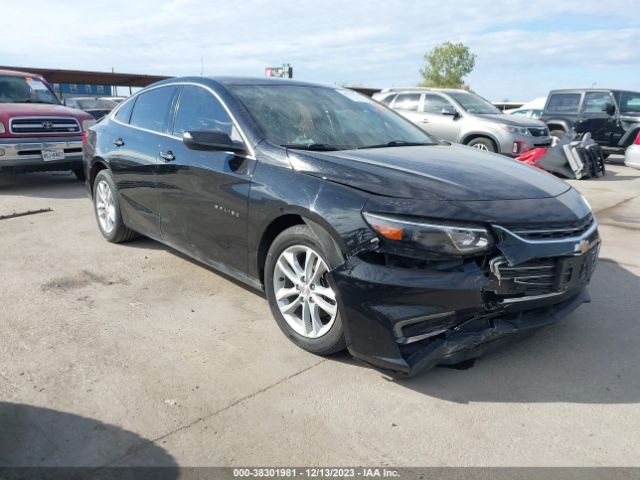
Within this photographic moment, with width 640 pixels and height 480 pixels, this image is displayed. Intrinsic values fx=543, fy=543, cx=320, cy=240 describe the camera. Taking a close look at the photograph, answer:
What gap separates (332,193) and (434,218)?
59 cm

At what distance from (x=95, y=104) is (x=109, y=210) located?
12.6 metres

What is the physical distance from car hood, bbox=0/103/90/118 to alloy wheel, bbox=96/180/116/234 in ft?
12.9

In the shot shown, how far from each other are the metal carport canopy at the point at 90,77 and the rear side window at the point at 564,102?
20.0m

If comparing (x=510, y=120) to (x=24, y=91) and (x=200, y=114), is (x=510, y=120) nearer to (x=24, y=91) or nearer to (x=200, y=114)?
(x=200, y=114)

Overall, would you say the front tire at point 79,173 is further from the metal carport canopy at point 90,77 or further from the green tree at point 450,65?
the green tree at point 450,65

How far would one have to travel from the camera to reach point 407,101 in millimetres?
12359

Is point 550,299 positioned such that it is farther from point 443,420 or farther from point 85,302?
point 85,302

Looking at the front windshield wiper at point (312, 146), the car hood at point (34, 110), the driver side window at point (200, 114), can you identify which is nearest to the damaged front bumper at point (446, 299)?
the front windshield wiper at point (312, 146)

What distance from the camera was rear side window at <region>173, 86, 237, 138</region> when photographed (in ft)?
12.8

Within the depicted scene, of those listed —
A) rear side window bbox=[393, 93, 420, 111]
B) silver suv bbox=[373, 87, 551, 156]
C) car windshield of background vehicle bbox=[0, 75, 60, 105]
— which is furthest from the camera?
rear side window bbox=[393, 93, 420, 111]

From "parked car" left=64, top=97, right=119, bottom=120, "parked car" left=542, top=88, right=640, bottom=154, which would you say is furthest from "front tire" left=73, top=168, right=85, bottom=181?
"parked car" left=542, top=88, right=640, bottom=154

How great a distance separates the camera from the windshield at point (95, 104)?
53.2ft

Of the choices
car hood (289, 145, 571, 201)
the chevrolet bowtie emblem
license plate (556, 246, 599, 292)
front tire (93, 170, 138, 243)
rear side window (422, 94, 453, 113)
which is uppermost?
rear side window (422, 94, 453, 113)

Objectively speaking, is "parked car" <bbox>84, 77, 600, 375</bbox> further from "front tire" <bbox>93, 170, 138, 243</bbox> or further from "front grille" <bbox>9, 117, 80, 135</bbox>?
"front grille" <bbox>9, 117, 80, 135</bbox>
